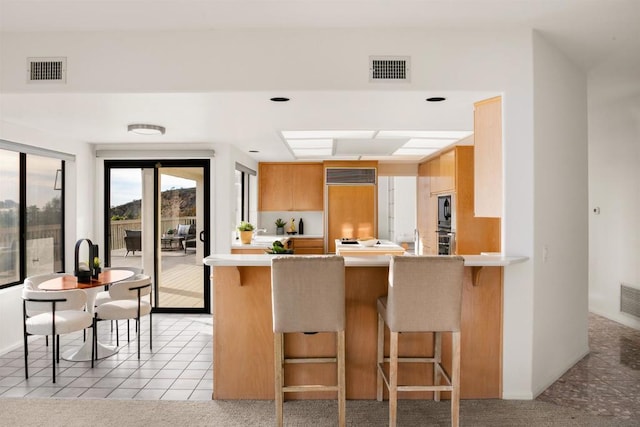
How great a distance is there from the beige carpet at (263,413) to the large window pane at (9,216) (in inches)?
70.7

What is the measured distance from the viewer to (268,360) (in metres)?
3.05

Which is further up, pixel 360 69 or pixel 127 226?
pixel 360 69

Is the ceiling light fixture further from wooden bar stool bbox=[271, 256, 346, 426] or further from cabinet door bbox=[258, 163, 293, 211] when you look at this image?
cabinet door bbox=[258, 163, 293, 211]

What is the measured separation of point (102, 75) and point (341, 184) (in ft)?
16.1

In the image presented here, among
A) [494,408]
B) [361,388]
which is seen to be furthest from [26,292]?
[494,408]

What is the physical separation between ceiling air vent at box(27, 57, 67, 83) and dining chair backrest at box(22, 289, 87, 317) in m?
1.61

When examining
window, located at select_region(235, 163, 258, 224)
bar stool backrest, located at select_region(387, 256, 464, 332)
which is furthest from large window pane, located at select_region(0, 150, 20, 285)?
bar stool backrest, located at select_region(387, 256, 464, 332)

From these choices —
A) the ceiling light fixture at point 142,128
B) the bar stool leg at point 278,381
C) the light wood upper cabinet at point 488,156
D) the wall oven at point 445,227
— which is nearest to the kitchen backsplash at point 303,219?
the wall oven at point 445,227

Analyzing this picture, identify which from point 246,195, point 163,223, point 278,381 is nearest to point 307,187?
point 246,195

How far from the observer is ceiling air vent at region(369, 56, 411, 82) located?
298 centimetres

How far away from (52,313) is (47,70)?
1.86 m

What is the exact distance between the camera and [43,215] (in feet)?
15.9

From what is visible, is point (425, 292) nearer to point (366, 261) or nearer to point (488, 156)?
point (366, 261)

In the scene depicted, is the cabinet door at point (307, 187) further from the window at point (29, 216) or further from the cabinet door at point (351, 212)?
the window at point (29, 216)
